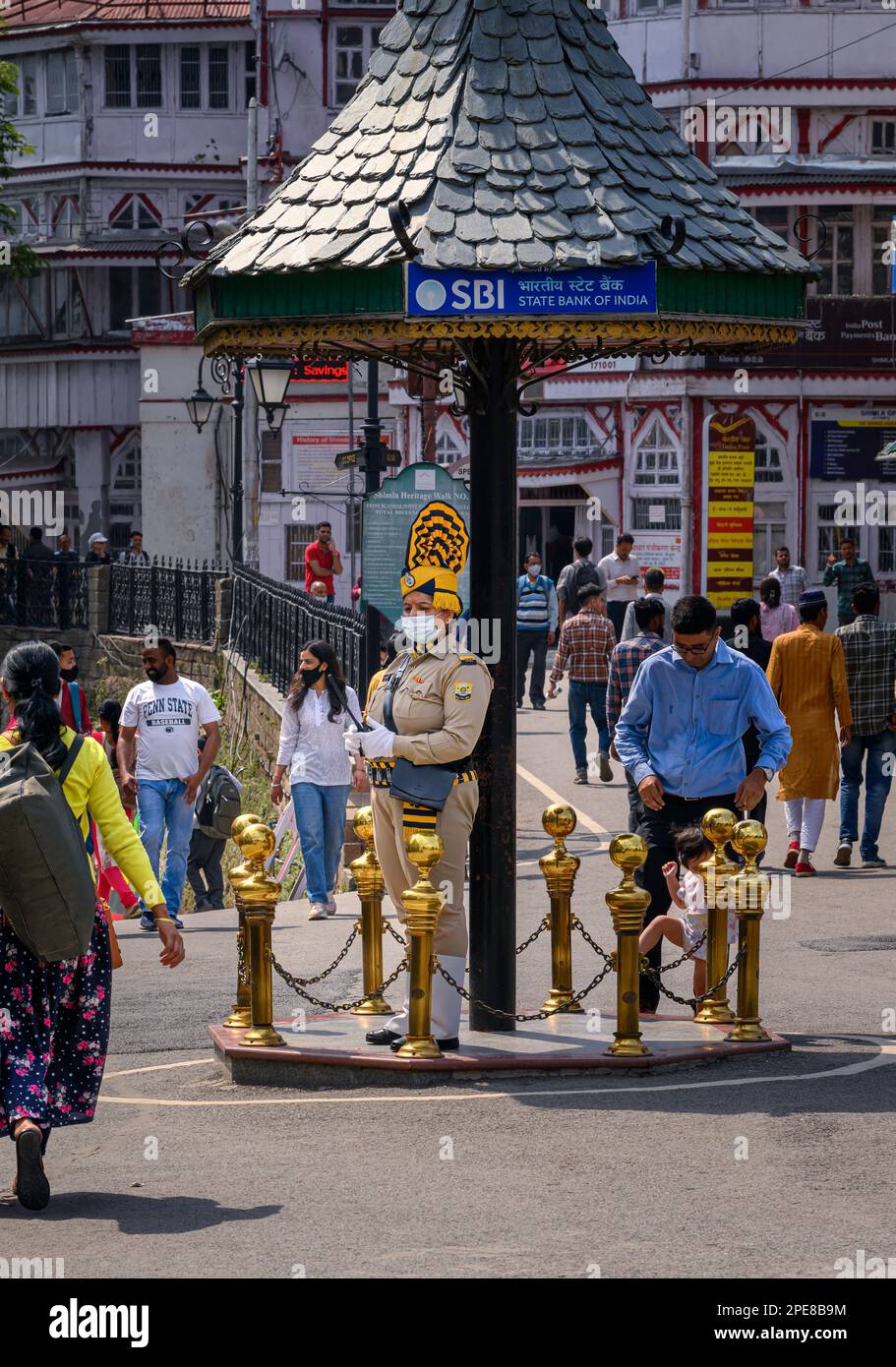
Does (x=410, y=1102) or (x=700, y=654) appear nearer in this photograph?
(x=410, y=1102)

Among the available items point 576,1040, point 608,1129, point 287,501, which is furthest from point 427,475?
point 287,501

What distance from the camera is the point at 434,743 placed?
29.9 ft

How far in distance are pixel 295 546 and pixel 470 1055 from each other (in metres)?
37.1

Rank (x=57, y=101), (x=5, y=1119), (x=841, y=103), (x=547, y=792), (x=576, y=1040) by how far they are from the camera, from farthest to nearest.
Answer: (x=57, y=101) < (x=841, y=103) < (x=547, y=792) < (x=576, y=1040) < (x=5, y=1119)

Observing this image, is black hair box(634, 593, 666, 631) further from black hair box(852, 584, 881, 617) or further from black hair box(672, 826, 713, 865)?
black hair box(672, 826, 713, 865)

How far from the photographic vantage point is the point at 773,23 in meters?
38.9

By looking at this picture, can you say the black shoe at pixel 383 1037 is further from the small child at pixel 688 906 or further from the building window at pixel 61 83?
the building window at pixel 61 83

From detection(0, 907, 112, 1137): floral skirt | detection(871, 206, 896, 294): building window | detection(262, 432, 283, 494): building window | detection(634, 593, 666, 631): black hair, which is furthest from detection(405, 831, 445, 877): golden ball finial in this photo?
detection(262, 432, 283, 494): building window

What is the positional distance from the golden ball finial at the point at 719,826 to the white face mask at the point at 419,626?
139 centimetres

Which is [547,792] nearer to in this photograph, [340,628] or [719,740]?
Result: [340,628]

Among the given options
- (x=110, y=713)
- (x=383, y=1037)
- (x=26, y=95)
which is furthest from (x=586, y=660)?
(x=26, y=95)

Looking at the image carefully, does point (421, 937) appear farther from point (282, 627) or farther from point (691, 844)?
point (282, 627)

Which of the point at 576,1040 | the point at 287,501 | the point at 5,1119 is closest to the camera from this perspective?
the point at 5,1119

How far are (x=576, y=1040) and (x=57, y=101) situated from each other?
150ft
